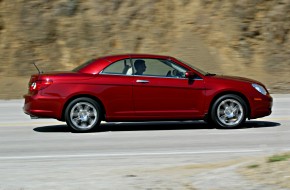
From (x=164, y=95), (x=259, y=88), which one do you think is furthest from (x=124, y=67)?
(x=259, y=88)

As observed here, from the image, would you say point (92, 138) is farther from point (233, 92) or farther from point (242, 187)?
point (242, 187)

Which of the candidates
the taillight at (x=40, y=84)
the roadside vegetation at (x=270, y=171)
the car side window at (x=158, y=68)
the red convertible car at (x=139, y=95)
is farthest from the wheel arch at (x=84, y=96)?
the roadside vegetation at (x=270, y=171)

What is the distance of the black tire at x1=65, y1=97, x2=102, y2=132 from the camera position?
12.4m

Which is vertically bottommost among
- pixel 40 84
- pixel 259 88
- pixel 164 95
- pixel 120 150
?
pixel 120 150

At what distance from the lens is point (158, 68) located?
12.7 m

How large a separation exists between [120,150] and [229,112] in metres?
3.30

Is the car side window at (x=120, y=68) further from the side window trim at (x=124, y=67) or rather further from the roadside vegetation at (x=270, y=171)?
the roadside vegetation at (x=270, y=171)

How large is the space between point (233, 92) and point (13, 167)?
538 cm

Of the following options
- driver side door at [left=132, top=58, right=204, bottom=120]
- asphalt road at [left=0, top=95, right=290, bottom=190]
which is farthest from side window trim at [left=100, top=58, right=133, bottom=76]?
asphalt road at [left=0, top=95, right=290, bottom=190]

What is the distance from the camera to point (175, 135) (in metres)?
12.0

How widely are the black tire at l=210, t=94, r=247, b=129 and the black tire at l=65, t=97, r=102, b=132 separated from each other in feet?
7.44

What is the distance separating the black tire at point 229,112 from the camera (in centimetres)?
1270

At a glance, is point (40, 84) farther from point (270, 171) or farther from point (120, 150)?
point (270, 171)

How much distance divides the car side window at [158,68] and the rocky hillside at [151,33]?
1371 centimetres
